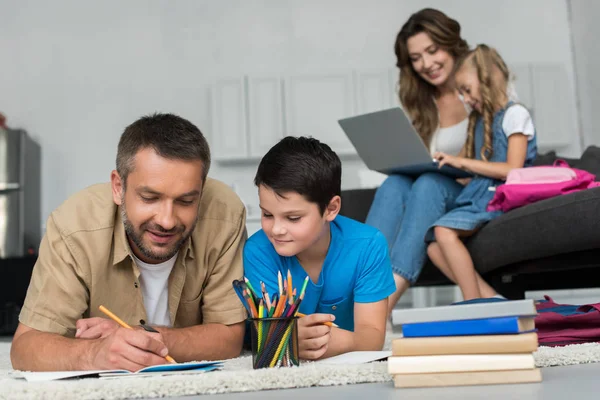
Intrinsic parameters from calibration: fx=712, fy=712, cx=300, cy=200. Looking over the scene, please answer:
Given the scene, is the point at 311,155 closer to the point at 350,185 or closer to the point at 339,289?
the point at 339,289

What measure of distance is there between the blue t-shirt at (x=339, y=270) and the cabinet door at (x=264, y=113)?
358 centimetres

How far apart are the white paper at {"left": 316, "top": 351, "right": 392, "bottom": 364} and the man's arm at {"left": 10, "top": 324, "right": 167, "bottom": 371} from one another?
0.33 m

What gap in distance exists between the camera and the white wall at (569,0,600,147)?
196 inches

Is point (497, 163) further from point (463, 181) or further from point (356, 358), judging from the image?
point (356, 358)

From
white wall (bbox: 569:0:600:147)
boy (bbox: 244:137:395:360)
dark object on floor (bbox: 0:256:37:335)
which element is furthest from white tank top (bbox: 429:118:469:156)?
dark object on floor (bbox: 0:256:37:335)

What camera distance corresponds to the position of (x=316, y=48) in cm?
562

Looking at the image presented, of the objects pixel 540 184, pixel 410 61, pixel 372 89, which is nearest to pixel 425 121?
pixel 410 61

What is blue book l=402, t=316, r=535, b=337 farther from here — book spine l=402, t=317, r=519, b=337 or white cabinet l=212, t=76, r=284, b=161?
white cabinet l=212, t=76, r=284, b=161

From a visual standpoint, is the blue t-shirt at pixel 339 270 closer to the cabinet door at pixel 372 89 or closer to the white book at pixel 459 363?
the white book at pixel 459 363

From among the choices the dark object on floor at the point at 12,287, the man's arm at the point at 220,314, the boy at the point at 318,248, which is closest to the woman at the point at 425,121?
the boy at the point at 318,248

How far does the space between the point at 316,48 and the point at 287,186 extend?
4.25 meters

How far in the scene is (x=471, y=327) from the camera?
1091 mm

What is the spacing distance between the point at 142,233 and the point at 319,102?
400cm

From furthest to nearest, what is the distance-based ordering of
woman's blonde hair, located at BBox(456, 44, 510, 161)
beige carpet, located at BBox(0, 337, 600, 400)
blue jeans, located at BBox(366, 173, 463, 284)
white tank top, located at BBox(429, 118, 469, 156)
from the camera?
white tank top, located at BBox(429, 118, 469, 156) < woman's blonde hair, located at BBox(456, 44, 510, 161) < blue jeans, located at BBox(366, 173, 463, 284) < beige carpet, located at BBox(0, 337, 600, 400)
